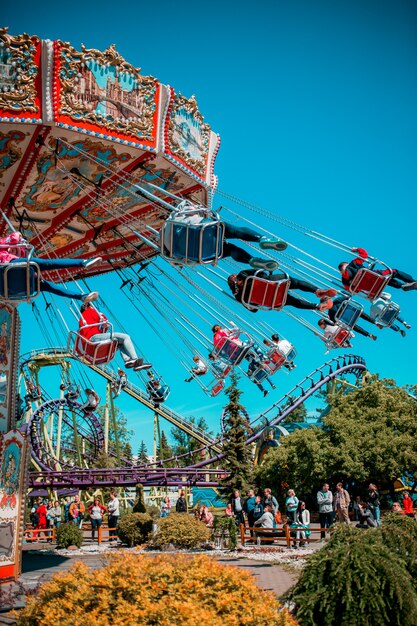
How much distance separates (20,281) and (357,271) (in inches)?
184

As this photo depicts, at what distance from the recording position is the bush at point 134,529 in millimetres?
16000

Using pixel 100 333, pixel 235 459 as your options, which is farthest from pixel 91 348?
pixel 235 459

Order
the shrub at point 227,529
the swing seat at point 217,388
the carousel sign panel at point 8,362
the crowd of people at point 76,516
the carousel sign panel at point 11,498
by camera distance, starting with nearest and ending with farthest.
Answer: the carousel sign panel at point 11,498, the carousel sign panel at point 8,362, the shrub at point 227,529, the swing seat at point 217,388, the crowd of people at point 76,516

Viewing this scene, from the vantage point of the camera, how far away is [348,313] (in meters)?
10.2

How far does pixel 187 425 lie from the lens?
3375cm

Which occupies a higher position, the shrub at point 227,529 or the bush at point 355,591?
the shrub at point 227,529

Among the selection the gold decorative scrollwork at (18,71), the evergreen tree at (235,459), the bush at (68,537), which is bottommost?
the bush at (68,537)

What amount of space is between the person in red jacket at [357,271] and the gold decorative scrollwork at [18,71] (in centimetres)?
507

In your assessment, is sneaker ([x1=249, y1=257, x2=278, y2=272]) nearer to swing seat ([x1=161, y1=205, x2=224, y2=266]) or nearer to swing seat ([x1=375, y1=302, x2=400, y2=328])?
swing seat ([x1=161, y1=205, x2=224, y2=266])

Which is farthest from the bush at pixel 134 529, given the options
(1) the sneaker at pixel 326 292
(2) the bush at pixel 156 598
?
(2) the bush at pixel 156 598

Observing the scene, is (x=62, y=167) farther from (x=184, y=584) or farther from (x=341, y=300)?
(x=184, y=584)

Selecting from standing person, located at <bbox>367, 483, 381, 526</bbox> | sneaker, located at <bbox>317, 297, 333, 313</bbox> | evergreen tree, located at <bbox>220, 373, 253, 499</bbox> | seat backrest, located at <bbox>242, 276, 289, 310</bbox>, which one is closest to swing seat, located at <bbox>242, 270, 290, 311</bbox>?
seat backrest, located at <bbox>242, 276, 289, 310</bbox>

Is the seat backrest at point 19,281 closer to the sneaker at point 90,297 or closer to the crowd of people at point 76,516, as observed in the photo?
the sneaker at point 90,297

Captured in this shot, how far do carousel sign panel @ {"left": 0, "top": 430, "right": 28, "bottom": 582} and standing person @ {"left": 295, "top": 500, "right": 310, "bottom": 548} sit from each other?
5.57 meters
